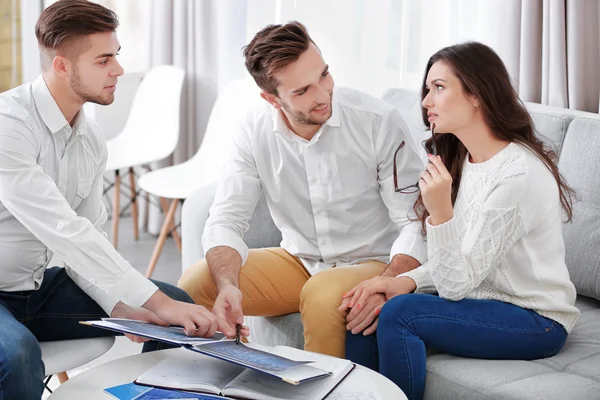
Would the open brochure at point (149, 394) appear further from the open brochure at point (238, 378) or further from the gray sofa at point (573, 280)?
the gray sofa at point (573, 280)

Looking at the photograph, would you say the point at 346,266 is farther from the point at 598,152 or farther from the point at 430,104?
the point at 598,152

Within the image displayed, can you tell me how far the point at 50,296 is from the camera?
2.07 meters

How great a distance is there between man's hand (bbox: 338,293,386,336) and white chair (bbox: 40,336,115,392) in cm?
56

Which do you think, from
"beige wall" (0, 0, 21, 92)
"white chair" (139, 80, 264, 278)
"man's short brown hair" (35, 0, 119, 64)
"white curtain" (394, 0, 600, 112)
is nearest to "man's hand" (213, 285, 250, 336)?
"man's short brown hair" (35, 0, 119, 64)

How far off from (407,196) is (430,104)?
33 centimetres

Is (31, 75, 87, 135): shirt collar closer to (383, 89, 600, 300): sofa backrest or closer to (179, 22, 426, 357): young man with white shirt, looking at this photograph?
(179, 22, 426, 357): young man with white shirt

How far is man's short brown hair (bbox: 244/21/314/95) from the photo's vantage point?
7.33 feet

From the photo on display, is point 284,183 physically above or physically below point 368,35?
→ below

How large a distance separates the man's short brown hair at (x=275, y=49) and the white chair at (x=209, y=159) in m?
1.48

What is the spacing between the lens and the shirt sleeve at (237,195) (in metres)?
2.38

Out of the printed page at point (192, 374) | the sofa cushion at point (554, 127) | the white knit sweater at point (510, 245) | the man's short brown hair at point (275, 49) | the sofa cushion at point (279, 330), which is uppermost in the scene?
the man's short brown hair at point (275, 49)

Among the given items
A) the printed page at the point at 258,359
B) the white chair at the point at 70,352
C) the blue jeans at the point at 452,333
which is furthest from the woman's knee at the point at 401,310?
the white chair at the point at 70,352

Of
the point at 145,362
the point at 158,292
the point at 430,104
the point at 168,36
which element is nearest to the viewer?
the point at 145,362

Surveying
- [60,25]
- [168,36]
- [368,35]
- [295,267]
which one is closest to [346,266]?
[295,267]
